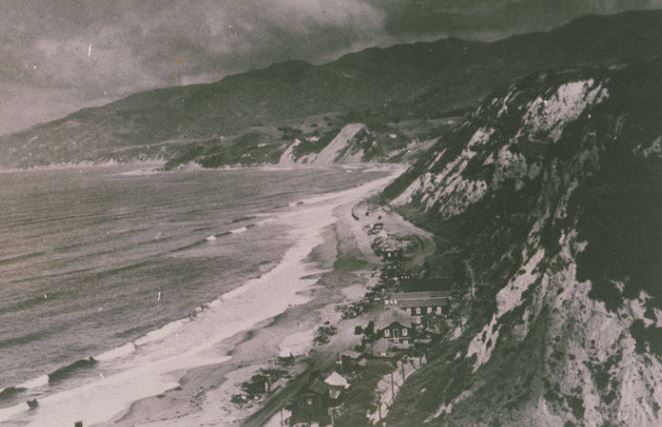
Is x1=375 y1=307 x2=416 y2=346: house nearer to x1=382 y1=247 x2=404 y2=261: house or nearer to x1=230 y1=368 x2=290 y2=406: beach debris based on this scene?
x1=230 y1=368 x2=290 y2=406: beach debris

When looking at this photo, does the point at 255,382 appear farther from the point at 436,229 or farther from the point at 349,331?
the point at 436,229

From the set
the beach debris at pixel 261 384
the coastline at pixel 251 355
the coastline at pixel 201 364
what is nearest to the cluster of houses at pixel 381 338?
the beach debris at pixel 261 384

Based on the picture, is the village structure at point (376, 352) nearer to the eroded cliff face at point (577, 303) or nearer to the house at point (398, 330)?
the house at point (398, 330)

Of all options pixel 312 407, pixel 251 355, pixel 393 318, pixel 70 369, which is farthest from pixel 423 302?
pixel 70 369

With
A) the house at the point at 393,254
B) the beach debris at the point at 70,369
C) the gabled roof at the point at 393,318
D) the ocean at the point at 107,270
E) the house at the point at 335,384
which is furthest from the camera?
the house at the point at 393,254

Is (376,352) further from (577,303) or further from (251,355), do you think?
(577,303)
